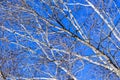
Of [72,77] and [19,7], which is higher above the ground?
[19,7]

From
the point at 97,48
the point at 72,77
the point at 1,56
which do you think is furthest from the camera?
the point at 1,56

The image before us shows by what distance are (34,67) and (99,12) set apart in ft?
4.85

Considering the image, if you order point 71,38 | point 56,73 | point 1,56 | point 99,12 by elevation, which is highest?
point 99,12

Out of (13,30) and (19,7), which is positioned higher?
(19,7)

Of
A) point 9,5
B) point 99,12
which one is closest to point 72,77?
point 99,12

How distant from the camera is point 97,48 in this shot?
18.8ft

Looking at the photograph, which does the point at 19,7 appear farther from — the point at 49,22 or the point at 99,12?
the point at 99,12

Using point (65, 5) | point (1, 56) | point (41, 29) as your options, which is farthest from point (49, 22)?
point (1, 56)

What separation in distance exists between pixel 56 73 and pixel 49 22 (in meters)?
0.93

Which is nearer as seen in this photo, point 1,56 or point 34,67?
point 34,67

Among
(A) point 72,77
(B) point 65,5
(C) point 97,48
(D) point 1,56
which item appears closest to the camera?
(C) point 97,48

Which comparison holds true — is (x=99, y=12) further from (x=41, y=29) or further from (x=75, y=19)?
(x=41, y=29)

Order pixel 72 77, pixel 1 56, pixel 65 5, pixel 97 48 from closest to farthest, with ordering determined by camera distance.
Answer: pixel 97 48
pixel 72 77
pixel 65 5
pixel 1 56

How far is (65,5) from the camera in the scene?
21.8 feet
